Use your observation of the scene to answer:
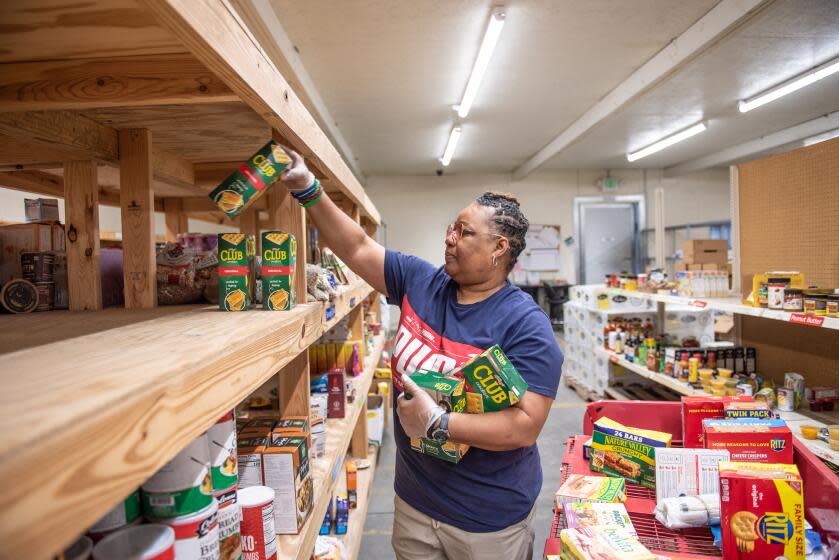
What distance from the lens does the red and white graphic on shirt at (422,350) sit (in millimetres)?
1731

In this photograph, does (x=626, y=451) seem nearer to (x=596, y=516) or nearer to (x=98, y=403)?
(x=596, y=516)

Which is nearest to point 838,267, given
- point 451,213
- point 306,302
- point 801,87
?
point 306,302

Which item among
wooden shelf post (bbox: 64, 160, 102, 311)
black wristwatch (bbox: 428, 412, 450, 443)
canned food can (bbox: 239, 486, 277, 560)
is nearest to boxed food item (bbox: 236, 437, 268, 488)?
canned food can (bbox: 239, 486, 277, 560)

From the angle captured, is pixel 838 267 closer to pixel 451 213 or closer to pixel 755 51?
pixel 755 51

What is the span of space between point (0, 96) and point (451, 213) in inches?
451

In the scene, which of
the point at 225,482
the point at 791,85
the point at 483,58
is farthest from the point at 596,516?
the point at 791,85

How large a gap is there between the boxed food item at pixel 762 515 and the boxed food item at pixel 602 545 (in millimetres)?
316

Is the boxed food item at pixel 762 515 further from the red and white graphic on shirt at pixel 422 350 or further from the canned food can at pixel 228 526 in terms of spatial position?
the canned food can at pixel 228 526

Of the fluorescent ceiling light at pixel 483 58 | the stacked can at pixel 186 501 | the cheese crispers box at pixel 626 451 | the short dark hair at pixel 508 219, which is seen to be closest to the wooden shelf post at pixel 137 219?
the stacked can at pixel 186 501

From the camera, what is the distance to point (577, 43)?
5.21 meters

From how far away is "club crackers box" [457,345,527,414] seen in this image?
1.50 metres

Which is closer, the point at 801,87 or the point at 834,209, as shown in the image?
the point at 834,209

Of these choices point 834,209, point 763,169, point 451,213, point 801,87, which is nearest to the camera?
point 834,209

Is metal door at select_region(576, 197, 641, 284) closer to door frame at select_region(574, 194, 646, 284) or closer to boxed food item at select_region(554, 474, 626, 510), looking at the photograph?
door frame at select_region(574, 194, 646, 284)
